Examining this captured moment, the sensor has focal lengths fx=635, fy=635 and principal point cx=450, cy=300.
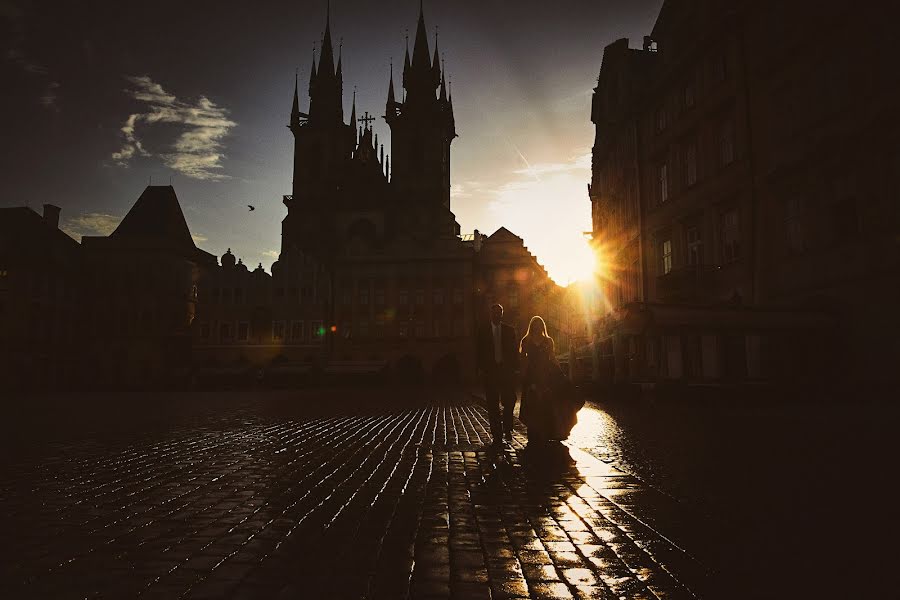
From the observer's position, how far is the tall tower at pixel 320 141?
64.2 m

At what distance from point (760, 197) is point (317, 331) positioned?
40.0m

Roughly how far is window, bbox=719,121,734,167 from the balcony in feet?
12.2

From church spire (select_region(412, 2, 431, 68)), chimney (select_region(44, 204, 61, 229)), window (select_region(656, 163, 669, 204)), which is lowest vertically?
window (select_region(656, 163, 669, 204))

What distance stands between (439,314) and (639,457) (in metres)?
48.1

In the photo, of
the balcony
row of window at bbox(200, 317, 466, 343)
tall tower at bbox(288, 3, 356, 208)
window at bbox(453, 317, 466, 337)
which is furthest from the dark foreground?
tall tower at bbox(288, 3, 356, 208)

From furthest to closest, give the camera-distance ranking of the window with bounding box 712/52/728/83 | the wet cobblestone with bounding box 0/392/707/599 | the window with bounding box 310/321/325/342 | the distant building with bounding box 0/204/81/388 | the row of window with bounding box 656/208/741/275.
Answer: the window with bounding box 310/321/325/342, the distant building with bounding box 0/204/81/388, the window with bounding box 712/52/728/83, the row of window with bounding box 656/208/741/275, the wet cobblestone with bounding box 0/392/707/599

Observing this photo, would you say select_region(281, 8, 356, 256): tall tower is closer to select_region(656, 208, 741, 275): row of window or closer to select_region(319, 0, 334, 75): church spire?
select_region(319, 0, 334, 75): church spire

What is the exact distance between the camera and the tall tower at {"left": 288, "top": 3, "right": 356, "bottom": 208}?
6419 centimetres

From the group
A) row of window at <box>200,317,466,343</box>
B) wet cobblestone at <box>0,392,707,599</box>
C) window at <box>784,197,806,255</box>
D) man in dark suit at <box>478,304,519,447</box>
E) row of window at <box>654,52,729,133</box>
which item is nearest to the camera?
wet cobblestone at <box>0,392,707,599</box>

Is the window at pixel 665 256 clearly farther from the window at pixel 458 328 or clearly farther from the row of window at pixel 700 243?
the window at pixel 458 328

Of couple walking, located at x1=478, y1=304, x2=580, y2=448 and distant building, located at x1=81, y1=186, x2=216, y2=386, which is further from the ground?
distant building, located at x1=81, y1=186, x2=216, y2=386

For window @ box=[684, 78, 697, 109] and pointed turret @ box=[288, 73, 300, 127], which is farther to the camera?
pointed turret @ box=[288, 73, 300, 127]

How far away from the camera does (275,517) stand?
4.47 metres

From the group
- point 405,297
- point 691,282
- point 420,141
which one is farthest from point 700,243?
point 420,141
